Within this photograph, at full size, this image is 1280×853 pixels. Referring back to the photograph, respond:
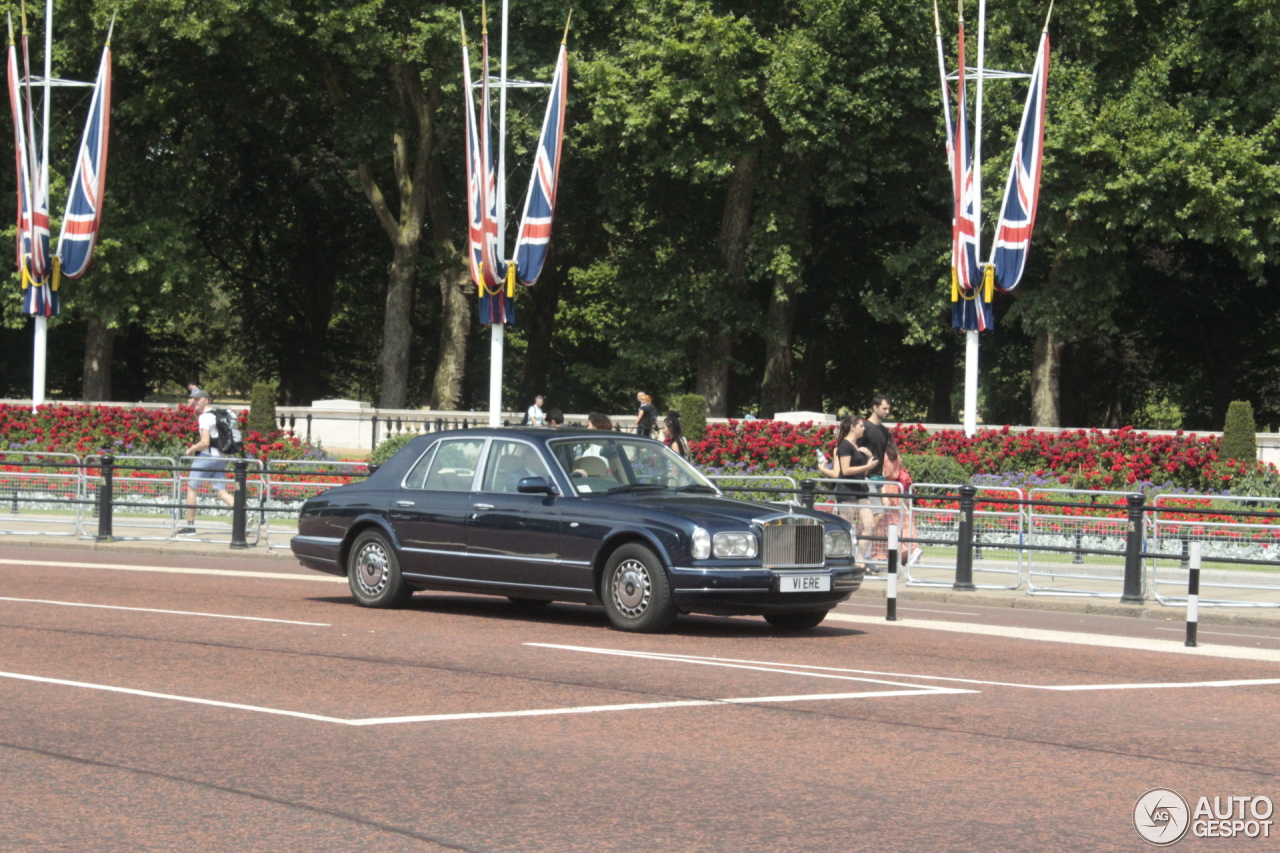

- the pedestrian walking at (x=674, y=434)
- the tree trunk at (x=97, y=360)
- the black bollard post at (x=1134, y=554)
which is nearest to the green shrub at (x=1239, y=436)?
the pedestrian walking at (x=674, y=434)

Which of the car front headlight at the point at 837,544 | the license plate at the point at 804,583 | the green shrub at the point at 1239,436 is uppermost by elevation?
the green shrub at the point at 1239,436

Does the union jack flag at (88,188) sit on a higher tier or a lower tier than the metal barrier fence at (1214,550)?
higher

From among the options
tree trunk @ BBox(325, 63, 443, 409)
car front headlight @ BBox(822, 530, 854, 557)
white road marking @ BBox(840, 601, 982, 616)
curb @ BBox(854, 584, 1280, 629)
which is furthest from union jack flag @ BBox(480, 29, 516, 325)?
car front headlight @ BBox(822, 530, 854, 557)

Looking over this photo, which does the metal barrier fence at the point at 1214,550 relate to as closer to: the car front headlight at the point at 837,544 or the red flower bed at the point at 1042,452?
the car front headlight at the point at 837,544

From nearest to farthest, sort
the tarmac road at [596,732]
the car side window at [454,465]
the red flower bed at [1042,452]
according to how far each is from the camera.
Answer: the tarmac road at [596,732], the car side window at [454,465], the red flower bed at [1042,452]

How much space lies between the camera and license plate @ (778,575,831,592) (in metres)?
13.8

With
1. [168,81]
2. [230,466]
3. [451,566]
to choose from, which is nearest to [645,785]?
[451,566]

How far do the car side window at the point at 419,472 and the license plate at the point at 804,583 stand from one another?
386cm

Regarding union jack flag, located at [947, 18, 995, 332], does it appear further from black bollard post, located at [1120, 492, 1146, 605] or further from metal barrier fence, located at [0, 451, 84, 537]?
metal barrier fence, located at [0, 451, 84, 537]

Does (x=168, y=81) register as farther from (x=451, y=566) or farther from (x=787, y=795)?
(x=787, y=795)

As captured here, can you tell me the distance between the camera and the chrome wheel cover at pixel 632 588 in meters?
13.9

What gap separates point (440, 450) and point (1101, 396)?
158 feet

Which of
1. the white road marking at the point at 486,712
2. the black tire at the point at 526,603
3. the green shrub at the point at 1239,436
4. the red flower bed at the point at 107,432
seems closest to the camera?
the white road marking at the point at 486,712

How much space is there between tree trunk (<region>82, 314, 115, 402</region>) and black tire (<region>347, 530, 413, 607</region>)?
1555 inches
